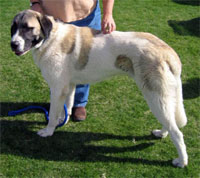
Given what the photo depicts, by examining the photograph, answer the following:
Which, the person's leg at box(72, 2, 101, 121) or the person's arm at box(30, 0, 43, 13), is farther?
the person's leg at box(72, 2, 101, 121)

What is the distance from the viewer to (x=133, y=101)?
4.46 metres

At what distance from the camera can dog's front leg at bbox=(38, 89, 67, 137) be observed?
3.38 metres

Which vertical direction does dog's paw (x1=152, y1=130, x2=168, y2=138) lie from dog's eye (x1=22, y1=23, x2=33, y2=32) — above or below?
below

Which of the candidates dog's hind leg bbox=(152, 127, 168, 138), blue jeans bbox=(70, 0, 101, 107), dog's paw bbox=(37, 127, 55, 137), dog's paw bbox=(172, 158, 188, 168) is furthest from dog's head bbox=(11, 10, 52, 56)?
dog's paw bbox=(172, 158, 188, 168)

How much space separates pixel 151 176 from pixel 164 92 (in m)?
1.07

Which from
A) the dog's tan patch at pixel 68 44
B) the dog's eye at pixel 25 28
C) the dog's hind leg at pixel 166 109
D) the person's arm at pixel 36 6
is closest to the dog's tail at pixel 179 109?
the dog's hind leg at pixel 166 109

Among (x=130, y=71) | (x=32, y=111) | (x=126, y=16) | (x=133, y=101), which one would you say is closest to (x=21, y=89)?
(x=32, y=111)

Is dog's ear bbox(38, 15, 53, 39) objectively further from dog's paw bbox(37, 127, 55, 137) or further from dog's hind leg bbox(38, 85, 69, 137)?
dog's paw bbox(37, 127, 55, 137)

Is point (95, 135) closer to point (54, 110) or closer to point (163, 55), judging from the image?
point (54, 110)

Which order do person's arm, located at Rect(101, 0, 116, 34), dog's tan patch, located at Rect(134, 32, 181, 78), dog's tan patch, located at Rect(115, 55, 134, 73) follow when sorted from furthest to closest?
person's arm, located at Rect(101, 0, 116, 34), dog's tan patch, located at Rect(115, 55, 134, 73), dog's tan patch, located at Rect(134, 32, 181, 78)

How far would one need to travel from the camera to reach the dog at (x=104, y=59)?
9.45 ft

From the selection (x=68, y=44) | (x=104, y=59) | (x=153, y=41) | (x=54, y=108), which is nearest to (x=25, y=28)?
(x=68, y=44)

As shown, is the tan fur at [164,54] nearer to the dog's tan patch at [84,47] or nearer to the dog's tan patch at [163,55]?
the dog's tan patch at [163,55]

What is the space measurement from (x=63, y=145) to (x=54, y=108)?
53cm
